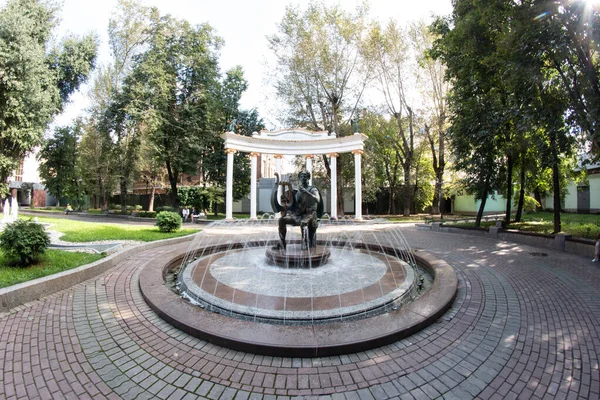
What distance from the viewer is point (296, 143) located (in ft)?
74.1

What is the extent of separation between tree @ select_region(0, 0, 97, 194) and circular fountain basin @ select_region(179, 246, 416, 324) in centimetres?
1821

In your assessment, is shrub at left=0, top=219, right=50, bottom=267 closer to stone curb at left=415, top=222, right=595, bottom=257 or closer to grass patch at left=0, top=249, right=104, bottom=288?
grass patch at left=0, top=249, right=104, bottom=288

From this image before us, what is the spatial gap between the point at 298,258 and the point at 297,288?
147cm

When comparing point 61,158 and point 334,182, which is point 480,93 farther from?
point 61,158

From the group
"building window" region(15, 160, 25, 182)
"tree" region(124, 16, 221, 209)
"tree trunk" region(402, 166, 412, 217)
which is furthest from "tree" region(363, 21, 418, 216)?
"building window" region(15, 160, 25, 182)

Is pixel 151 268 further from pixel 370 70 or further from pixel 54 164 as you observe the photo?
pixel 54 164

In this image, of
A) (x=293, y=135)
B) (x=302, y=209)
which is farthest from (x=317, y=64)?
(x=302, y=209)

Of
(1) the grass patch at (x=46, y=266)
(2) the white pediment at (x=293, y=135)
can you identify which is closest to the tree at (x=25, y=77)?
(2) the white pediment at (x=293, y=135)

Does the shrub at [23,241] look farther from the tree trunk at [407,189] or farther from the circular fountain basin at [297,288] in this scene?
the tree trunk at [407,189]

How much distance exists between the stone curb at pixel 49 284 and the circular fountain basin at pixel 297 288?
6.83 feet

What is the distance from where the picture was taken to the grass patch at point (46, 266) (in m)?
5.33

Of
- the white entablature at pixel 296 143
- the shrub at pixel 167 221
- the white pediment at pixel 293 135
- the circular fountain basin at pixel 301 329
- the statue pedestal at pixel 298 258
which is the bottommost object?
the circular fountain basin at pixel 301 329

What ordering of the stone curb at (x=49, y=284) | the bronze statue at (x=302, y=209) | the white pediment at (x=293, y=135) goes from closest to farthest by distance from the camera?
the stone curb at (x=49, y=284)
the bronze statue at (x=302, y=209)
the white pediment at (x=293, y=135)

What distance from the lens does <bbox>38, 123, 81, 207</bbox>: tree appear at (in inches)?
1115
